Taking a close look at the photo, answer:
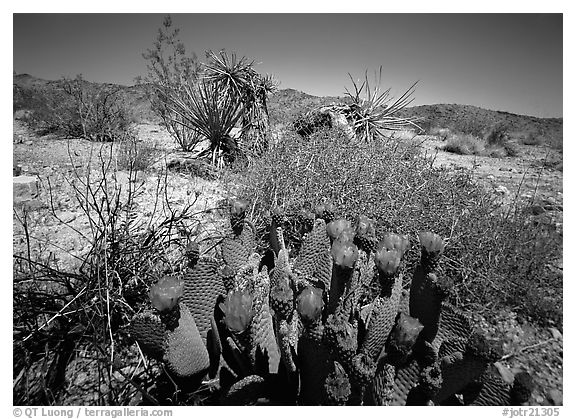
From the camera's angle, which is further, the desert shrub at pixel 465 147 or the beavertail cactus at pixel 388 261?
the desert shrub at pixel 465 147

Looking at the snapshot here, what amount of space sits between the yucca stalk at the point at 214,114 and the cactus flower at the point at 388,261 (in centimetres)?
432

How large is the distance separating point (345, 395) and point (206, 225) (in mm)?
2307

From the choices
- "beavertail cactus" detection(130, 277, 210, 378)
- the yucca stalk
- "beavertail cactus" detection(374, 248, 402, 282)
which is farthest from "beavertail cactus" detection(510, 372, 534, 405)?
the yucca stalk

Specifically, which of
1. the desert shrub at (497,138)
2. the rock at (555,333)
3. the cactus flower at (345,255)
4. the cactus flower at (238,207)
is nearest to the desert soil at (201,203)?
the rock at (555,333)

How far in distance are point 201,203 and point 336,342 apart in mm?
3113

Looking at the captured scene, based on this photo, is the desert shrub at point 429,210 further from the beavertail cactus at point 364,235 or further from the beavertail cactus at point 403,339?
the beavertail cactus at point 403,339

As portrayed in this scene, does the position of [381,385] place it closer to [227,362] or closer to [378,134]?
[227,362]

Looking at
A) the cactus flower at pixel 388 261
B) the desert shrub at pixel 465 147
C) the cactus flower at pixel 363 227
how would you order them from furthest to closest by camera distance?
the desert shrub at pixel 465 147 < the cactus flower at pixel 363 227 < the cactus flower at pixel 388 261

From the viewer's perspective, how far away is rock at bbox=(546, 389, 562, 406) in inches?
52.2

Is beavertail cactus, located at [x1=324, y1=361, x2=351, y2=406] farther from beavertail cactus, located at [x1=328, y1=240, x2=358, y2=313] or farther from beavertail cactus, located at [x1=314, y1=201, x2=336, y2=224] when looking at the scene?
beavertail cactus, located at [x1=314, y1=201, x2=336, y2=224]

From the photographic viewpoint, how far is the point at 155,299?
1.00 m

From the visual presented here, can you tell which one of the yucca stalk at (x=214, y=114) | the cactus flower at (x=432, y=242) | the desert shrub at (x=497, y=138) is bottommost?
the cactus flower at (x=432, y=242)

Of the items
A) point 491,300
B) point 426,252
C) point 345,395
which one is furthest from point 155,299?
point 491,300

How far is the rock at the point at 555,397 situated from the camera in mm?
1326
